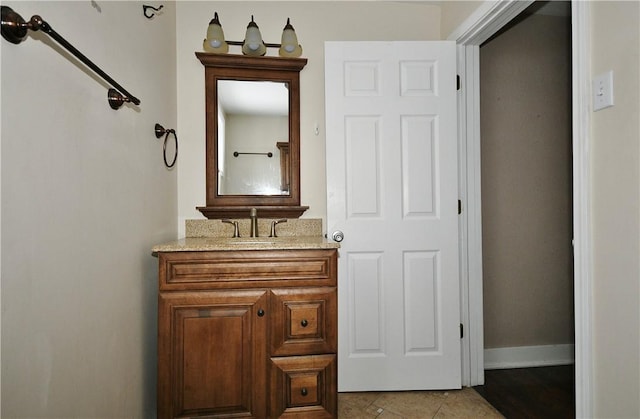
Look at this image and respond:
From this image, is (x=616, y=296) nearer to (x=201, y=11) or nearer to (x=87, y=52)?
(x=87, y=52)

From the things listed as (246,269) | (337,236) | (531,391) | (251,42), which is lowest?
(531,391)

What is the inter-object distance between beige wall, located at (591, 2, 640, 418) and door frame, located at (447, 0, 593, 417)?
0.03 m

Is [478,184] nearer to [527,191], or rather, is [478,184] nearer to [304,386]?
[527,191]

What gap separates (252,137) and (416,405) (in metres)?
1.81

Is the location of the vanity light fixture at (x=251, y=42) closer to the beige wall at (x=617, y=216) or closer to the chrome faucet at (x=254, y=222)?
the chrome faucet at (x=254, y=222)

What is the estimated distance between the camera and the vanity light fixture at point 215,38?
2008mm

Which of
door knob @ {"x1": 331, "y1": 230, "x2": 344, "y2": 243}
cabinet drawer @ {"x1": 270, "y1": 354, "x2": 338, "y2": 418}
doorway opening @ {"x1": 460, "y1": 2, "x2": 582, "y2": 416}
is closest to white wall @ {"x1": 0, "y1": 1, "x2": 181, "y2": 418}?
cabinet drawer @ {"x1": 270, "y1": 354, "x2": 338, "y2": 418}

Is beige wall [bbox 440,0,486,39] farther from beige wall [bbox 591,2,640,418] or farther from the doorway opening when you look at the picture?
beige wall [bbox 591,2,640,418]

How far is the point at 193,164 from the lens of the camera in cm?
217

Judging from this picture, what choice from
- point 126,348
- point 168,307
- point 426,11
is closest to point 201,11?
point 426,11

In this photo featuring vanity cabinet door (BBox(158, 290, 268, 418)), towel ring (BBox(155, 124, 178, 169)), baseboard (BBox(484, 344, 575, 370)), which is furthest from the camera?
baseboard (BBox(484, 344, 575, 370))

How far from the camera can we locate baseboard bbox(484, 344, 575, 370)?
2.34 meters

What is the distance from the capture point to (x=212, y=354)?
60.0 inches

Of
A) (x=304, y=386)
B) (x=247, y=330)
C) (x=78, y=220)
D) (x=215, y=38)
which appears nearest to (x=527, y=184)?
(x=304, y=386)
